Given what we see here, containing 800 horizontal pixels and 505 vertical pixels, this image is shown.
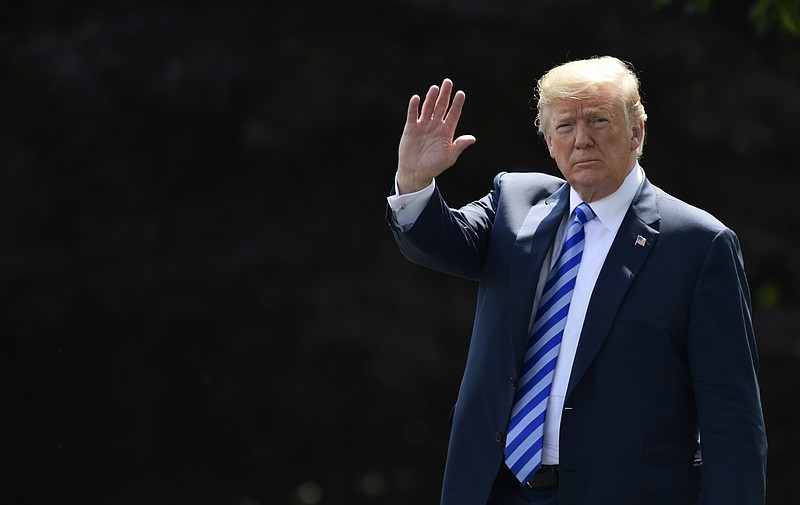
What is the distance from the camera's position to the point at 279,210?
7.36 m

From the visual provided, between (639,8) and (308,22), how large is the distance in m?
2.03

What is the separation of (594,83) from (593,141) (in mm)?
131

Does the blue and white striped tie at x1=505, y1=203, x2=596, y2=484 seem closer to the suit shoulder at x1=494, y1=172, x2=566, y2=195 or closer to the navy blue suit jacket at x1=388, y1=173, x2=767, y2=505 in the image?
the navy blue suit jacket at x1=388, y1=173, x2=767, y2=505

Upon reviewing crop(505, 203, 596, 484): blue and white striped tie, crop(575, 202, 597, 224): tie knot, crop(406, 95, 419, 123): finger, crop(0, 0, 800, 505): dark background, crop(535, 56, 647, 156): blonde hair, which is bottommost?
crop(0, 0, 800, 505): dark background

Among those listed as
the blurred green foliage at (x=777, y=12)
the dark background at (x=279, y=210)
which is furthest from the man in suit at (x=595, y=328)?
the dark background at (x=279, y=210)

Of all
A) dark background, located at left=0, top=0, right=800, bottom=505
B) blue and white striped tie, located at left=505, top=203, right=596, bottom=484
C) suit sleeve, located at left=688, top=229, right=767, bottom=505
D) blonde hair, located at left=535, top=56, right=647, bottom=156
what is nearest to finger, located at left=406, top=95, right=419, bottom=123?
blonde hair, located at left=535, top=56, right=647, bottom=156

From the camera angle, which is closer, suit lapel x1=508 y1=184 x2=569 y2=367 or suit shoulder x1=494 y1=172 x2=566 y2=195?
suit lapel x1=508 y1=184 x2=569 y2=367

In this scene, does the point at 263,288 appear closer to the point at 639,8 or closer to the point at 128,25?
the point at 128,25

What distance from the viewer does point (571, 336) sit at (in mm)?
2611

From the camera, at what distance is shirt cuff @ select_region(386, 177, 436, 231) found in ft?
8.81

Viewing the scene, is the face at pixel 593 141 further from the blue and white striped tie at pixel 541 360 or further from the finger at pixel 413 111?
the finger at pixel 413 111

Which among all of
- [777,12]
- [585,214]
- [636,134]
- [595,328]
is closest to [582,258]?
[585,214]

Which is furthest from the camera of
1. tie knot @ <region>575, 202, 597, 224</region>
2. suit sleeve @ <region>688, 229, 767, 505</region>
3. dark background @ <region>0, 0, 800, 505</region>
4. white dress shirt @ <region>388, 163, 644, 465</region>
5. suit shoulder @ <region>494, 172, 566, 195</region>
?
dark background @ <region>0, 0, 800, 505</region>

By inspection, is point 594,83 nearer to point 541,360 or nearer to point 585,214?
point 585,214
